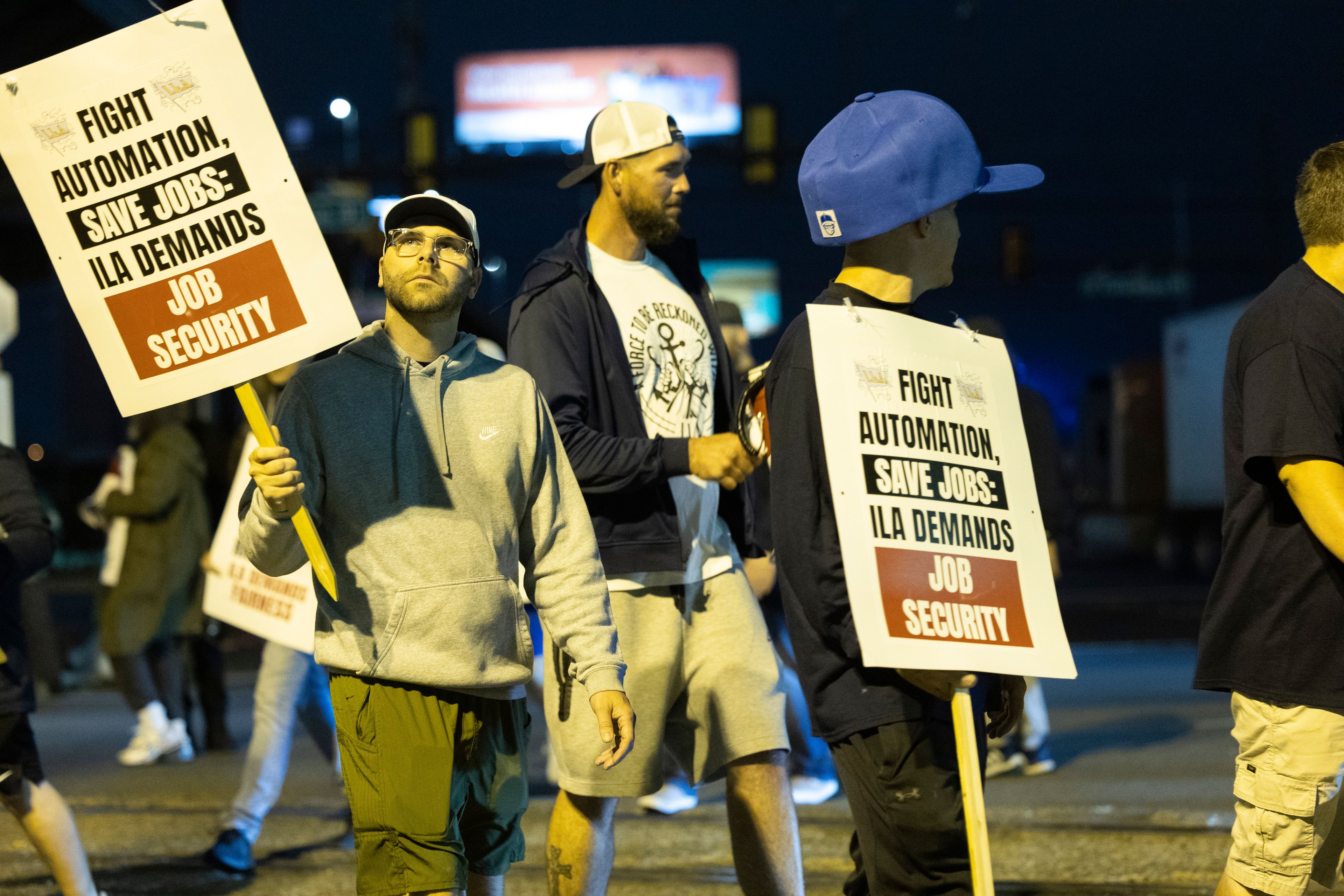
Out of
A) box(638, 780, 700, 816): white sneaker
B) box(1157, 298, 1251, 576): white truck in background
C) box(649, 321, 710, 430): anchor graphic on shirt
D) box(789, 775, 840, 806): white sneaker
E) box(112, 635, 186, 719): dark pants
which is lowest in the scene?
box(1157, 298, 1251, 576): white truck in background

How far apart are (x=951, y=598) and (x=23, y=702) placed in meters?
Answer: 2.75

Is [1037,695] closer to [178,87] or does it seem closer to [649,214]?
[649,214]

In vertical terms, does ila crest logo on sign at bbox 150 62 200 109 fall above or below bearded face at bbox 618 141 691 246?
above

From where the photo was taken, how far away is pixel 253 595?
5.51 m

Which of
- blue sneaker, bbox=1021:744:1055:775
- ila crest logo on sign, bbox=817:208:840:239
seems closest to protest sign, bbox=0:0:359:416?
ila crest logo on sign, bbox=817:208:840:239

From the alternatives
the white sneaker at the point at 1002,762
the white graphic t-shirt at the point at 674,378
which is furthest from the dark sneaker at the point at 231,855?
the white sneaker at the point at 1002,762

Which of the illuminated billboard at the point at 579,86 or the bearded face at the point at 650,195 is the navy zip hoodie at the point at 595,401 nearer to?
the bearded face at the point at 650,195

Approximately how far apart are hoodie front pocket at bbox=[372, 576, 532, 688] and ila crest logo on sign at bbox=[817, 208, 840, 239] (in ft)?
3.48

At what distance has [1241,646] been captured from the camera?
3.20 meters

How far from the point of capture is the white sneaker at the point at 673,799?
18.5ft

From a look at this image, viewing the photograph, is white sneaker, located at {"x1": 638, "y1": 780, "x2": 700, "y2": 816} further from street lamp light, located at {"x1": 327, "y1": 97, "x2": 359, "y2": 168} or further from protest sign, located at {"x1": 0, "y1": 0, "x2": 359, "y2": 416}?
street lamp light, located at {"x1": 327, "y1": 97, "x2": 359, "y2": 168}

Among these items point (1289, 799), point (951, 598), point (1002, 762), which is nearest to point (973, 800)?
point (951, 598)

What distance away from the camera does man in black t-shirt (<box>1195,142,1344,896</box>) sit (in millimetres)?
3035

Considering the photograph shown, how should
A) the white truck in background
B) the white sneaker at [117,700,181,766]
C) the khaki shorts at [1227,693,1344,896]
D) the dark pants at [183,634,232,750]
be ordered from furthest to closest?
the white truck in background → the dark pants at [183,634,232,750] → the white sneaker at [117,700,181,766] → the khaki shorts at [1227,693,1344,896]
